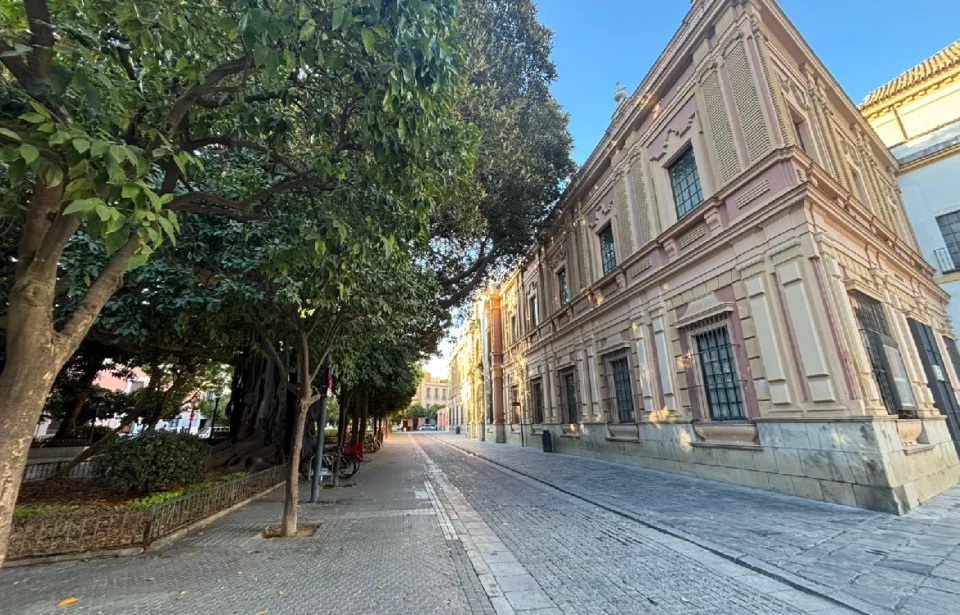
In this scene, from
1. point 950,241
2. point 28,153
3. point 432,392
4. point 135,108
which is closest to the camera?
point 28,153

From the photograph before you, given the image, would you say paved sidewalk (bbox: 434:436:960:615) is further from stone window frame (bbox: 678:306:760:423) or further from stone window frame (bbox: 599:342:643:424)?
stone window frame (bbox: 599:342:643:424)

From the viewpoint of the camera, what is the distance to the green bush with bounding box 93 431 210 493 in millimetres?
6629

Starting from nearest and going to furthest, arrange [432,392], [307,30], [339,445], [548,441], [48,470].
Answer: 1. [307,30]
2. [48,470]
3. [339,445]
4. [548,441]
5. [432,392]

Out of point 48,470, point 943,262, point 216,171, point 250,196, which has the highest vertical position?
point 943,262

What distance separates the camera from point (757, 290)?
7684 millimetres

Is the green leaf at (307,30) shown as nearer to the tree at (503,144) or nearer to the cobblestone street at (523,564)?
the cobblestone street at (523,564)

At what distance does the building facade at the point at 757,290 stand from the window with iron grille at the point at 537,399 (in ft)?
16.4

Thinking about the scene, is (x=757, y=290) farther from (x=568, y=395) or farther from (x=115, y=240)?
(x=568, y=395)

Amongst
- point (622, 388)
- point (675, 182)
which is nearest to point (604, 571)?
point (622, 388)

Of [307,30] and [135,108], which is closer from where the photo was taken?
[307,30]

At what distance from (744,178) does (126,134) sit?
31.1 ft

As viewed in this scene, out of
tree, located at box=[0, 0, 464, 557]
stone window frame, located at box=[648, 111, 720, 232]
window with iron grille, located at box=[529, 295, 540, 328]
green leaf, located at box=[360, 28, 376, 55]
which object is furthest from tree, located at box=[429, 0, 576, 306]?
green leaf, located at box=[360, 28, 376, 55]

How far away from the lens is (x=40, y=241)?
2875 millimetres

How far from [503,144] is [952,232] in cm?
1428
